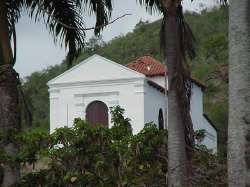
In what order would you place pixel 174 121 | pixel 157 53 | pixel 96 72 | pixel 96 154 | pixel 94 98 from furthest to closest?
pixel 157 53, pixel 94 98, pixel 96 72, pixel 96 154, pixel 174 121

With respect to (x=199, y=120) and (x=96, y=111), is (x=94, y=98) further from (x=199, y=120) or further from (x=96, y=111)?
(x=199, y=120)

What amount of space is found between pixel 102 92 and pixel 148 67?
403cm

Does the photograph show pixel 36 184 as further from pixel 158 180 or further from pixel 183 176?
pixel 183 176

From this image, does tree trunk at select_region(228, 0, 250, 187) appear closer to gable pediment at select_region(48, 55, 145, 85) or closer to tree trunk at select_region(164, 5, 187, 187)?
tree trunk at select_region(164, 5, 187, 187)

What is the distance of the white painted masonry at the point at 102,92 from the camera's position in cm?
3197

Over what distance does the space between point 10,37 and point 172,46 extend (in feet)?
11.6

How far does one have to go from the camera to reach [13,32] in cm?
1216

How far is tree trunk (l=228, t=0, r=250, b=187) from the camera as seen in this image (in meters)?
7.20

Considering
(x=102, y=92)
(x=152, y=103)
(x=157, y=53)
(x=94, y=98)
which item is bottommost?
(x=152, y=103)

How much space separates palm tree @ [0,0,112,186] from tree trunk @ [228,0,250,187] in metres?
4.40

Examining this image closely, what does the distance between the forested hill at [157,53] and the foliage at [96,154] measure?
3019 centimetres

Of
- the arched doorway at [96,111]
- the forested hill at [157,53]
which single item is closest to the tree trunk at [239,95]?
the arched doorway at [96,111]

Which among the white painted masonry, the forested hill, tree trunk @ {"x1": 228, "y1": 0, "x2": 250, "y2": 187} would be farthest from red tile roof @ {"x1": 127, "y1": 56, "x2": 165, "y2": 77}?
tree trunk @ {"x1": 228, "y1": 0, "x2": 250, "y2": 187}

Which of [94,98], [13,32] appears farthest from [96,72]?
[13,32]
